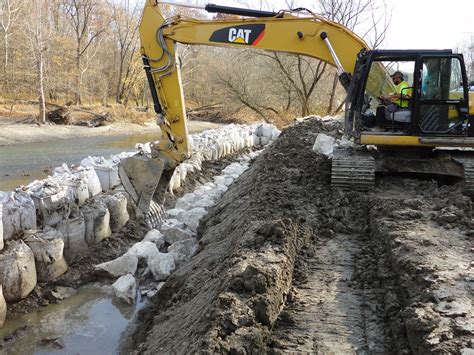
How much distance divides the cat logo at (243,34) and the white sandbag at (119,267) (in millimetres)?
3247

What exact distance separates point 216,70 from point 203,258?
30164 mm

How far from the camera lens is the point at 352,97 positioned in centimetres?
650

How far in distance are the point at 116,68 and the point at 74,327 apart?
3837 cm

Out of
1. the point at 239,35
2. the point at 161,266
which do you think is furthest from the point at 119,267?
the point at 239,35

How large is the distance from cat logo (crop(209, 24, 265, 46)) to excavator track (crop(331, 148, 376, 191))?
2.02m

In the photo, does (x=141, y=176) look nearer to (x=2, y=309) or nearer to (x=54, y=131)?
(x=2, y=309)

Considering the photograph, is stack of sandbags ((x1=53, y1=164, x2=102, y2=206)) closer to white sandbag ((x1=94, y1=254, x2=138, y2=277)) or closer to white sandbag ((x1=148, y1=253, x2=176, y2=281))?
white sandbag ((x1=94, y1=254, x2=138, y2=277))

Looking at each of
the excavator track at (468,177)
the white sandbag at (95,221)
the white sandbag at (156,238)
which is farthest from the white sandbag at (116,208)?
the excavator track at (468,177)

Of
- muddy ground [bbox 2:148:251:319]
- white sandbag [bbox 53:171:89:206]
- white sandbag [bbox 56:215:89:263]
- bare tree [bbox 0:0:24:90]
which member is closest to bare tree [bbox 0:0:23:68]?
bare tree [bbox 0:0:24:90]

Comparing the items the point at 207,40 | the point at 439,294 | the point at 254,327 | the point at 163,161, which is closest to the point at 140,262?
the point at 163,161

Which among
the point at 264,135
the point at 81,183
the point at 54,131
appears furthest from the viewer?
the point at 54,131

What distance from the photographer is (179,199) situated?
959cm

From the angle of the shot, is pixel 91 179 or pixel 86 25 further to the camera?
pixel 86 25

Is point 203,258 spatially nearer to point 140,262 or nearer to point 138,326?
point 138,326
